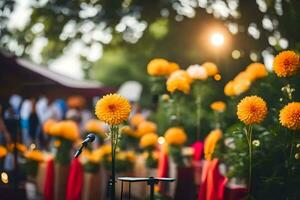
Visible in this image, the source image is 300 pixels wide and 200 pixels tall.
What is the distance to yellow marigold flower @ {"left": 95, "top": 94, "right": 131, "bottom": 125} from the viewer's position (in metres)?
6.10

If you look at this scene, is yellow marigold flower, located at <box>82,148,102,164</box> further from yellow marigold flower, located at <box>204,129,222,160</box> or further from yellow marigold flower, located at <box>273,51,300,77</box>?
yellow marigold flower, located at <box>273,51,300,77</box>

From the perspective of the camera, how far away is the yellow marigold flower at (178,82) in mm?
8469

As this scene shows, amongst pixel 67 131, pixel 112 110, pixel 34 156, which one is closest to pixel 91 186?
pixel 34 156

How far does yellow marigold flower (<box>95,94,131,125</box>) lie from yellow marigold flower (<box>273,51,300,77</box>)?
1.80 metres

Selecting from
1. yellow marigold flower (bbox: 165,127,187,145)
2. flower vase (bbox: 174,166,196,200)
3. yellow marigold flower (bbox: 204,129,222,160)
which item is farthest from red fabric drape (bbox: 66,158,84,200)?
flower vase (bbox: 174,166,196,200)

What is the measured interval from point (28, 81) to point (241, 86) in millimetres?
5407

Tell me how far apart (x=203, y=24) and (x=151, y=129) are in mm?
3698

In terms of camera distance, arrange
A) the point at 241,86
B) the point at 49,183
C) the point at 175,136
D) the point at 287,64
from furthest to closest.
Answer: the point at 175,136, the point at 49,183, the point at 241,86, the point at 287,64

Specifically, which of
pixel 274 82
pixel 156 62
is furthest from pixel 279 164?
pixel 156 62

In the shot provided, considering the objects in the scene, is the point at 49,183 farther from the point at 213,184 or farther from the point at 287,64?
the point at 287,64

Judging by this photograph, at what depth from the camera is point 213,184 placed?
7453mm

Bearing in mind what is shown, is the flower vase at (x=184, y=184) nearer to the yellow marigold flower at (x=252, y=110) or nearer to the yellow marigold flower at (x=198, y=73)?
the yellow marigold flower at (x=198, y=73)

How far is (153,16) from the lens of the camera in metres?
13.1

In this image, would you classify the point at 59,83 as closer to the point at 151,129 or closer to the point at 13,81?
the point at 13,81
